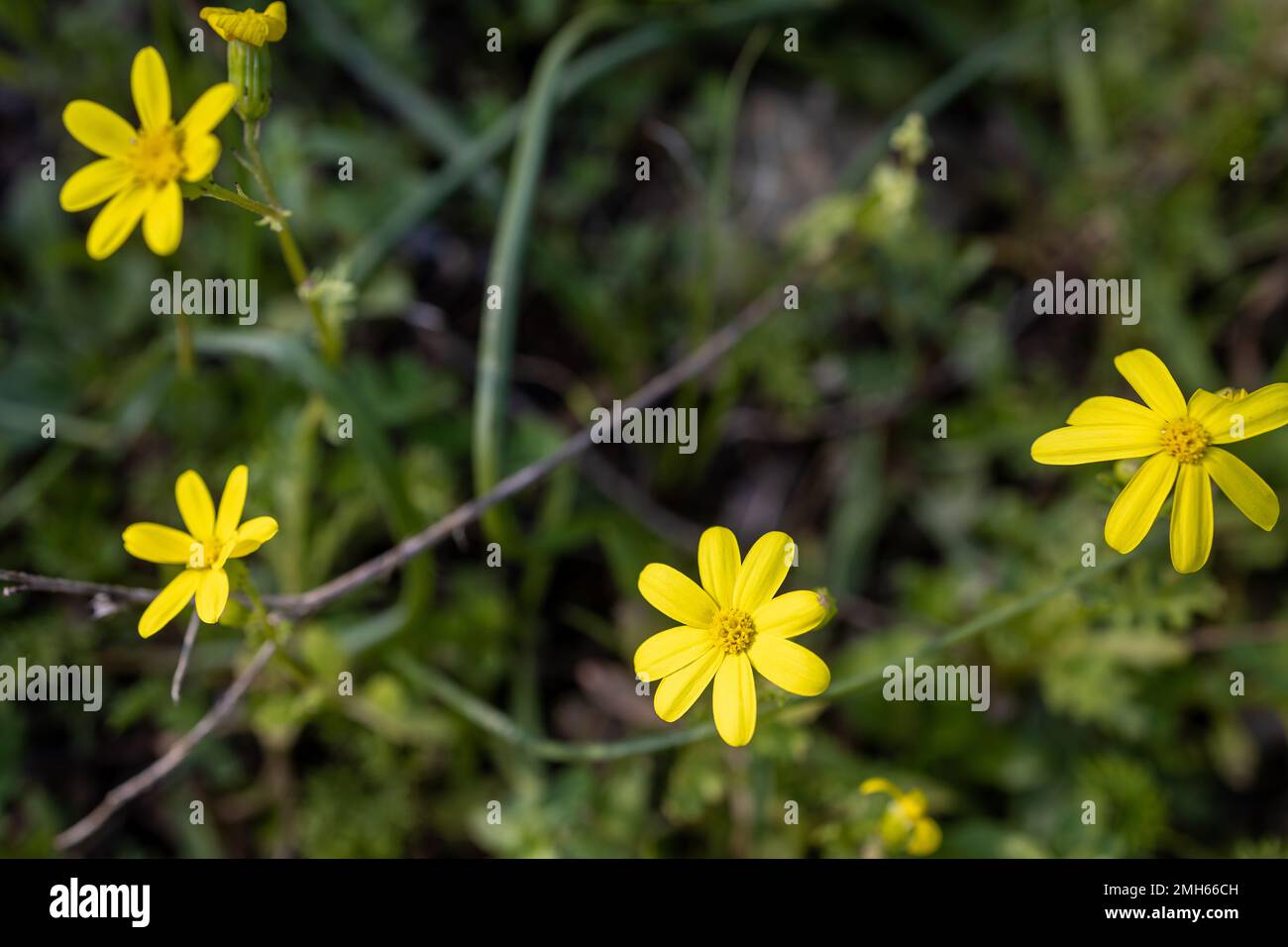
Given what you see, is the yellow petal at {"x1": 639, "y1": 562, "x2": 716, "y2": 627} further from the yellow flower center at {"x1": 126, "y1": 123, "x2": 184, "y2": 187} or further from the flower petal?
the yellow flower center at {"x1": 126, "y1": 123, "x2": 184, "y2": 187}

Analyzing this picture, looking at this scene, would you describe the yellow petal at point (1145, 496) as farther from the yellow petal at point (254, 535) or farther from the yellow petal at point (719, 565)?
the yellow petal at point (254, 535)

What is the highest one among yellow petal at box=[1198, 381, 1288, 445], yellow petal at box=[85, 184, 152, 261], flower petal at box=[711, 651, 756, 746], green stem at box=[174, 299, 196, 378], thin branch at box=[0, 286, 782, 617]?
yellow petal at box=[85, 184, 152, 261]

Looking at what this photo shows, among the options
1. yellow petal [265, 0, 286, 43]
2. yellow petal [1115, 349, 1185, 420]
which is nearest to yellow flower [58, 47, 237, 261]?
yellow petal [265, 0, 286, 43]

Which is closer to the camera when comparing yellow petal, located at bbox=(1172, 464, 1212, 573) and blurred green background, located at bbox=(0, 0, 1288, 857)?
yellow petal, located at bbox=(1172, 464, 1212, 573)

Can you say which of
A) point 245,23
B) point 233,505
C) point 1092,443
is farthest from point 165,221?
point 1092,443

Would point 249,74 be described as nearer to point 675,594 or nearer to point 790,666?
point 675,594

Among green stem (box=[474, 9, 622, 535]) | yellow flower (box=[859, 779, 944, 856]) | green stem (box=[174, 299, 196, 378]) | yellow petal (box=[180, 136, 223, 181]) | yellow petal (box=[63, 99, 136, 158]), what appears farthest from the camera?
green stem (box=[474, 9, 622, 535])

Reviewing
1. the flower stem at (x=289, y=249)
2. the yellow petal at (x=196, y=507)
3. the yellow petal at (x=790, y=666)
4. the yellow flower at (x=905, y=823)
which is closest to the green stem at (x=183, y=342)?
the flower stem at (x=289, y=249)

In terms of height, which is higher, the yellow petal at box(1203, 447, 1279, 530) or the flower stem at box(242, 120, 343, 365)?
the flower stem at box(242, 120, 343, 365)
